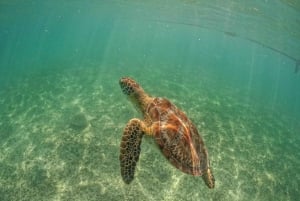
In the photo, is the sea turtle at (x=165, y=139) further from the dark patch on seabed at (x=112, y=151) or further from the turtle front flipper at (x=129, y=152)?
the dark patch on seabed at (x=112, y=151)

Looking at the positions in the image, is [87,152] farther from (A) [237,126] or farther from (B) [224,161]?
(A) [237,126]

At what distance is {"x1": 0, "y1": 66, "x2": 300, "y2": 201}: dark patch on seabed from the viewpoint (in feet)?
32.0

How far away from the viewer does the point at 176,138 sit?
6.21m

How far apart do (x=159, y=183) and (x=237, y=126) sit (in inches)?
283

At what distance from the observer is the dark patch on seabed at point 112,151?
32.0ft

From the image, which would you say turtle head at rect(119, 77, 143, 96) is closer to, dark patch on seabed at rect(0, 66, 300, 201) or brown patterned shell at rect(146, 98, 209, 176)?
brown patterned shell at rect(146, 98, 209, 176)

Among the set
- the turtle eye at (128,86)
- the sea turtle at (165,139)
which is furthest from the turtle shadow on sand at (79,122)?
the sea turtle at (165,139)

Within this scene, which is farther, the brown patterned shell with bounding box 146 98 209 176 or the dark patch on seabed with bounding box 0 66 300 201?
the dark patch on seabed with bounding box 0 66 300 201

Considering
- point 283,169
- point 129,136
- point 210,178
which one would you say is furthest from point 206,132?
point 129,136

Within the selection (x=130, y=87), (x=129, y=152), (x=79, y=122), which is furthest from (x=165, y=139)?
(x=79, y=122)

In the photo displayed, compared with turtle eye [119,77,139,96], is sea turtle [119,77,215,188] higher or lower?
lower

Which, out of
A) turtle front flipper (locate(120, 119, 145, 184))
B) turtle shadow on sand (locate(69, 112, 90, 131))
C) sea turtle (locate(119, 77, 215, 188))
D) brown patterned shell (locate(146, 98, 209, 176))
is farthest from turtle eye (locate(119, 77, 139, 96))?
turtle shadow on sand (locate(69, 112, 90, 131))

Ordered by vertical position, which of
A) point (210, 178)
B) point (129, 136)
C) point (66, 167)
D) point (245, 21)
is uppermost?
point (129, 136)

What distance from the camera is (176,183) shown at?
10.1 m
